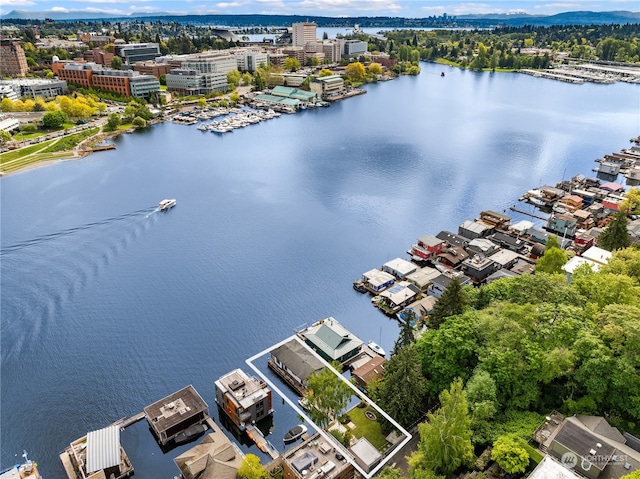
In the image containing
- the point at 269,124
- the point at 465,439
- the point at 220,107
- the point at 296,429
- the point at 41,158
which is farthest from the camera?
the point at 220,107

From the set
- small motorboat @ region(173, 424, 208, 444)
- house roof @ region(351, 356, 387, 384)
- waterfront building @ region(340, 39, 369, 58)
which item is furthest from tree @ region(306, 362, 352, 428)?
waterfront building @ region(340, 39, 369, 58)

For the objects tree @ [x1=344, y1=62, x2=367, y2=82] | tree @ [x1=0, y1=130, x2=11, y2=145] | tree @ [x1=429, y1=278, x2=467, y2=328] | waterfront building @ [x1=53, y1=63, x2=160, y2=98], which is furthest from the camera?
tree @ [x1=344, y1=62, x2=367, y2=82]

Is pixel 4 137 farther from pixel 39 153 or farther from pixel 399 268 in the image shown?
pixel 399 268

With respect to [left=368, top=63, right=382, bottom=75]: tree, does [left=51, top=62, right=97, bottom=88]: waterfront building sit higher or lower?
higher

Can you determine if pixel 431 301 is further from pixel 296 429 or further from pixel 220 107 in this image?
pixel 220 107

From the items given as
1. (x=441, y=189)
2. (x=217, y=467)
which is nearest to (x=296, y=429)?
(x=217, y=467)

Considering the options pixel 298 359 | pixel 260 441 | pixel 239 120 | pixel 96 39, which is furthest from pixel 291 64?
pixel 260 441

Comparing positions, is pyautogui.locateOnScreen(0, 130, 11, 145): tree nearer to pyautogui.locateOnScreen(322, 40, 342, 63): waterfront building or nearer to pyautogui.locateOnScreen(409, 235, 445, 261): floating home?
pyautogui.locateOnScreen(409, 235, 445, 261): floating home
